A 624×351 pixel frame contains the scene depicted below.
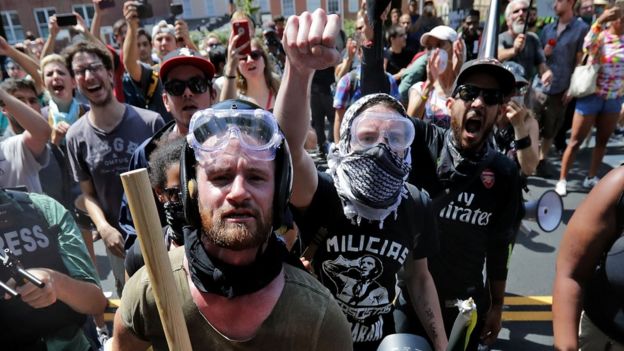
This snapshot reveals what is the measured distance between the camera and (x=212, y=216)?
4.03 ft

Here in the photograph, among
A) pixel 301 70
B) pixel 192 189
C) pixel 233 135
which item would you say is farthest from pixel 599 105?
pixel 192 189

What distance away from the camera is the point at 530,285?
398 centimetres

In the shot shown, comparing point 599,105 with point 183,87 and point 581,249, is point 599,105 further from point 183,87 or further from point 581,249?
point 183,87

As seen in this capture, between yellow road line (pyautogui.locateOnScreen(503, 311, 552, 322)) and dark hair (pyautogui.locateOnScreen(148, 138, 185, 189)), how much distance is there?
306cm

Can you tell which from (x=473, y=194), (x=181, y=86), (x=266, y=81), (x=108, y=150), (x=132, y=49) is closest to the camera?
(x=473, y=194)

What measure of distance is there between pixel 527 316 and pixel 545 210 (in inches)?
45.1

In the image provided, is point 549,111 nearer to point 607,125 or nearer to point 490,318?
point 607,125

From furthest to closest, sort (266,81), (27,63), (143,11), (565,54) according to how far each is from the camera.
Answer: (565,54) < (27,63) < (143,11) < (266,81)

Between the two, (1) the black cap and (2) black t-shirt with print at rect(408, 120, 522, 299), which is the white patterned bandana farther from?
(1) the black cap

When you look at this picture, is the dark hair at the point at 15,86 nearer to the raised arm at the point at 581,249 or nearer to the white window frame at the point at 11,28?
the raised arm at the point at 581,249

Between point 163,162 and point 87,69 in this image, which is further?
point 87,69

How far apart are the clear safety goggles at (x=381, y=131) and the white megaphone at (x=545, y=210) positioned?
4.66 ft

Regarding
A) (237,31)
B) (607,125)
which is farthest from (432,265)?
(607,125)

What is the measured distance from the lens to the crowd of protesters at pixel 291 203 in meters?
1.25
